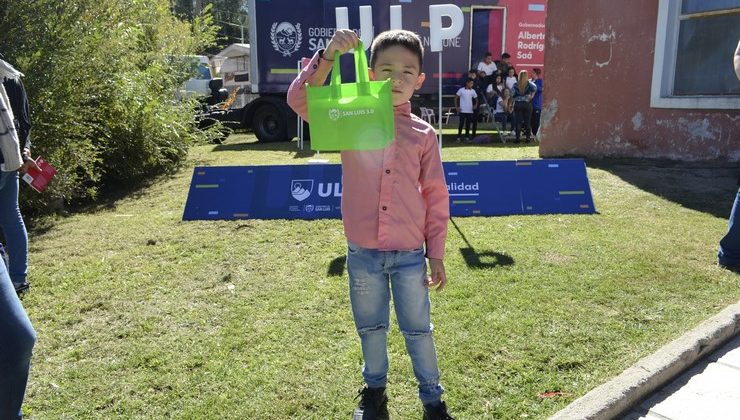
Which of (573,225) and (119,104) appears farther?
(119,104)

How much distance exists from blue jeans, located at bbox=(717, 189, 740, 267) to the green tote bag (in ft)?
11.7

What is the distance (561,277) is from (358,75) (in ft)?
9.48

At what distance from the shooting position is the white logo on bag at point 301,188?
21.1 ft

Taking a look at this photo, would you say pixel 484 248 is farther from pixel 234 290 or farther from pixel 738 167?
pixel 738 167

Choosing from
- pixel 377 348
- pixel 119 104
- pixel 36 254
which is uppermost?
pixel 119 104

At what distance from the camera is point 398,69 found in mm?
2221

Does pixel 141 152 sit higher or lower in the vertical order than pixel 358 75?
lower

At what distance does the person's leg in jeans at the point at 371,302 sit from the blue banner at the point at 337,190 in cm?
375

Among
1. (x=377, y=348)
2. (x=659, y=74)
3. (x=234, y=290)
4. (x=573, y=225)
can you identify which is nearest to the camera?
(x=377, y=348)

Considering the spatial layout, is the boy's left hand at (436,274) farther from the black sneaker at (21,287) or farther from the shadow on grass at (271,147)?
the shadow on grass at (271,147)

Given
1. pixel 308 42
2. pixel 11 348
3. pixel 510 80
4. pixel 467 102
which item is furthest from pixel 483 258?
pixel 308 42

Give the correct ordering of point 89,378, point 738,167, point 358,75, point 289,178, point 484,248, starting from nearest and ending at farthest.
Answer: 1. point 358,75
2. point 89,378
3. point 484,248
4. point 289,178
5. point 738,167

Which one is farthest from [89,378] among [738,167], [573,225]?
[738,167]

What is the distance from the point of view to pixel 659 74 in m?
8.93
